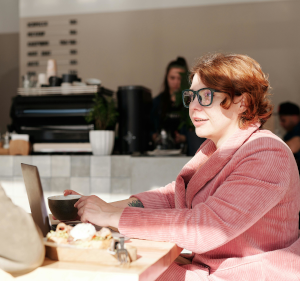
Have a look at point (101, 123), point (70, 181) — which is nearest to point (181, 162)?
point (101, 123)

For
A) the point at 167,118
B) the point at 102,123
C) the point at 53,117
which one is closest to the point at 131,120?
the point at 102,123

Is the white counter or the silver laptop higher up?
the silver laptop

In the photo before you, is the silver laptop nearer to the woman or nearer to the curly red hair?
the woman

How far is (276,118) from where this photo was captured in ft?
13.7

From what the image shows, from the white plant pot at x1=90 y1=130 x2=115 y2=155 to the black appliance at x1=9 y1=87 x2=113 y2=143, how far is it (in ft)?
0.40

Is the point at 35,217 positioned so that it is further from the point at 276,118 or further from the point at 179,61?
the point at 276,118

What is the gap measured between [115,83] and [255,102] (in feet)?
11.8

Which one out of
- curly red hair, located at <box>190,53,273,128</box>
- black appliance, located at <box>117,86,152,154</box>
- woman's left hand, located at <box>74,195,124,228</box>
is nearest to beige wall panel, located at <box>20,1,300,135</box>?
black appliance, located at <box>117,86,152,154</box>

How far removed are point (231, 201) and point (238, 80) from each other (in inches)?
17.3

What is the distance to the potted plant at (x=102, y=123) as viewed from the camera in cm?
271

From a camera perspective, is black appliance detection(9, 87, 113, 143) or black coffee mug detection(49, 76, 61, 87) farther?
black coffee mug detection(49, 76, 61, 87)

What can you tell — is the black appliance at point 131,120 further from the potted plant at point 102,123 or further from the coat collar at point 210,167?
the coat collar at point 210,167

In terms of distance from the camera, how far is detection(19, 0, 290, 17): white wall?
4.48 meters

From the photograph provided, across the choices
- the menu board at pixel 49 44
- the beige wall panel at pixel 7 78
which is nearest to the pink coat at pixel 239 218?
the menu board at pixel 49 44
